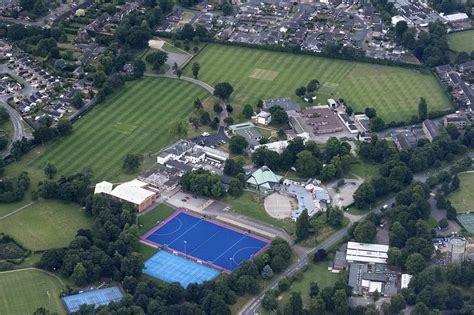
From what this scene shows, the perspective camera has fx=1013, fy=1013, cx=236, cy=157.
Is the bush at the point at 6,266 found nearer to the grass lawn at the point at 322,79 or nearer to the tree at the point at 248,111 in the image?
the tree at the point at 248,111

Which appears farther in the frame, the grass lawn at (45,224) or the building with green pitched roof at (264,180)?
the building with green pitched roof at (264,180)

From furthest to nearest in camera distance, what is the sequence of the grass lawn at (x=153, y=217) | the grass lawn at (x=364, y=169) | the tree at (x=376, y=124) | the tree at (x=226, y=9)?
the tree at (x=226, y=9) < the tree at (x=376, y=124) < the grass lawn at (x=364, y=169) < the grass lawn at (x=153, y=217)

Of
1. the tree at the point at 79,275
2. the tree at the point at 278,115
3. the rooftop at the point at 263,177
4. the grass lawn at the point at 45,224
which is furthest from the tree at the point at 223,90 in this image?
the tree at the point at 79,275

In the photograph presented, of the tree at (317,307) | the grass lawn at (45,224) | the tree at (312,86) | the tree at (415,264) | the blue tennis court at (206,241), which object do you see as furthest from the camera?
the tree at (312,86)

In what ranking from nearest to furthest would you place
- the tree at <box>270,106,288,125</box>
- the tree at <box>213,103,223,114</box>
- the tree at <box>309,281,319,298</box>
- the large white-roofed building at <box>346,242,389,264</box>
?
the tree at <box>309,281,319,298</box> < the large white-roofed building at <box>346,242,389,264</box> < the tree at <box>270,106,288,125</box> < the tree at <box>213,103,223,114</box>

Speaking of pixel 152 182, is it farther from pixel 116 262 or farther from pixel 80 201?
pixel 116 262

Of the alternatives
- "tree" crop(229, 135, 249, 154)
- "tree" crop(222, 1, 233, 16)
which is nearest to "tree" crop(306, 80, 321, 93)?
"tree" crop(229, 135, 249, 154)

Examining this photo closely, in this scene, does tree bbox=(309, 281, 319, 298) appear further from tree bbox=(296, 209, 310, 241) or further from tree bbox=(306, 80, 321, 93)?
tree bbox=(306, 80, 321, 93)
